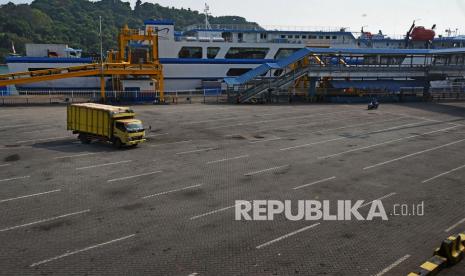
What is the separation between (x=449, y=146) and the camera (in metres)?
26.6

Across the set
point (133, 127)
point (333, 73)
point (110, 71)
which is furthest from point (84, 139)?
point (333, 73)

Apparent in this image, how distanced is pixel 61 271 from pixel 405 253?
1034 cm

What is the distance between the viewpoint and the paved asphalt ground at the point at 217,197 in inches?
440

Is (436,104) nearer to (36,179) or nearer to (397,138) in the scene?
(397,138)

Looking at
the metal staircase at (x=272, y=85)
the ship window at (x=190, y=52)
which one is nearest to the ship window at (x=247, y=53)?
the ship window at (x=190, y=52)

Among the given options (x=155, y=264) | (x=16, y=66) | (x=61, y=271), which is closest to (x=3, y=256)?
(x=61, y=271)

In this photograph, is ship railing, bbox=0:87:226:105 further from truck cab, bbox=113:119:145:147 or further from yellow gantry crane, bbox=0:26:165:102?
truck cab, bbox=113:119:145:147

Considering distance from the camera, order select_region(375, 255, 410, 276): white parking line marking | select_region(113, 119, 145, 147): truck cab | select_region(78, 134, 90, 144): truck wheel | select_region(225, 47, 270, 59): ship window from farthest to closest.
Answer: select_region(225, 47, 270, 59): ship window
select_region(78, 134, 90, 144): truck wheel
select_region(113, 119, 145, 147): truck cab
select_region(375, 255, 410, 276): white parking line marking

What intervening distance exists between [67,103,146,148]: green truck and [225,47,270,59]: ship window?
3652 centimetres

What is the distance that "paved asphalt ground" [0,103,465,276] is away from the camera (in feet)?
36.7

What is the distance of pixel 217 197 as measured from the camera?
16203mm

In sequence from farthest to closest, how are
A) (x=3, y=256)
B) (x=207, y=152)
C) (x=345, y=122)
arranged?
(x=345, y=122)
(x=207, y=152)
(x=3, y=256)

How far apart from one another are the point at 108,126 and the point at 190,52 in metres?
35.6
